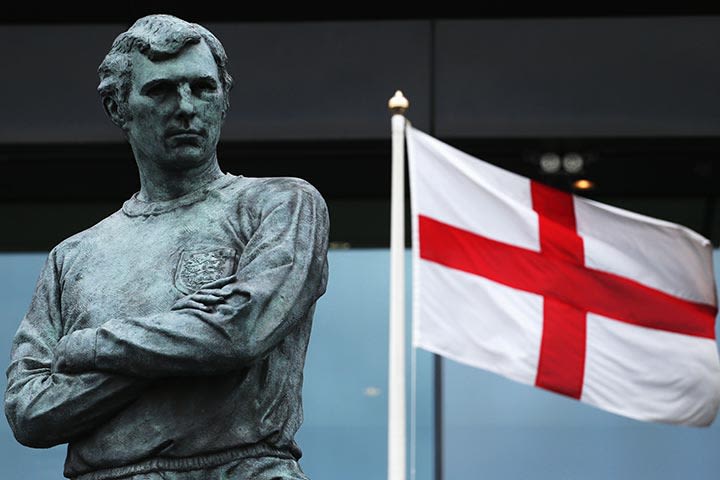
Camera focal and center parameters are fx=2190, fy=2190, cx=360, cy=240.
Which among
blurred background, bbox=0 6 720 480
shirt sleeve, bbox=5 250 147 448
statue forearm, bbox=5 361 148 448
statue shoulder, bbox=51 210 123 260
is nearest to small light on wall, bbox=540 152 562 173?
blurred background, bbox=0 6 720 480

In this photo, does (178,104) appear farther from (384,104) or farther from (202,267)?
(384,104)

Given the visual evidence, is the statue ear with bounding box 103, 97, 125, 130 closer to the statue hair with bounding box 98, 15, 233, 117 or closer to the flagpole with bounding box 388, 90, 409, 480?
the statue hair with bounding box 98, 15, 233, 117

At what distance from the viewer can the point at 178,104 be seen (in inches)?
173

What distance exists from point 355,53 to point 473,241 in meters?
2.12

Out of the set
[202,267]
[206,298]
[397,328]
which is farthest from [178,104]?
[397,328]

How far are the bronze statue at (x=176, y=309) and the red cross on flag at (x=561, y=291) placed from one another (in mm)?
5611

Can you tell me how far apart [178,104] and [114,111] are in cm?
20

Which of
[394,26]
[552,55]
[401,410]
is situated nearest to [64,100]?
[394,26]

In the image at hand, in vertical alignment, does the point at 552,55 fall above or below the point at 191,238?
above

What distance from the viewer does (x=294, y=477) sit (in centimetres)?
425

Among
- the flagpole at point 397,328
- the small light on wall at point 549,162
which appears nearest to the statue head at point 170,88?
the flagpole at point 397,328

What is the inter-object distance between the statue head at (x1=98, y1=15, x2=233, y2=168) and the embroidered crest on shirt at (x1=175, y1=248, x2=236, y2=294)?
22 cm

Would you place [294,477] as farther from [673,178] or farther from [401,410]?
[673,178]

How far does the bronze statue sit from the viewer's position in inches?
163
